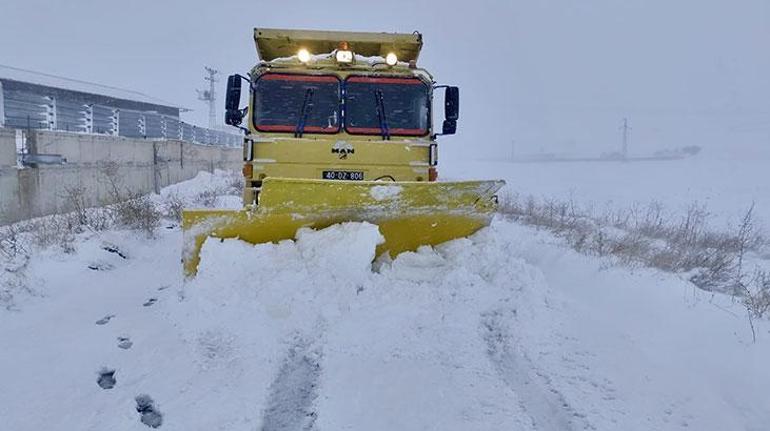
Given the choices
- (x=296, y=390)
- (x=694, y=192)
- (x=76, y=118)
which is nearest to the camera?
(x=296, y=390)

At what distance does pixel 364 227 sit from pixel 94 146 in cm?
1039

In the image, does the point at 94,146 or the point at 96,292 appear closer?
the point at 96,292

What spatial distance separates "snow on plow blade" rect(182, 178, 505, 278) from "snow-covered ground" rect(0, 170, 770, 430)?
180 millimetres

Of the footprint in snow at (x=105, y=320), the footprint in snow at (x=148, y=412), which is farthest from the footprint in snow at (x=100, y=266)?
the footprint in snow at (x=148, y=412)

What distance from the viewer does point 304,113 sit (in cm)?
641

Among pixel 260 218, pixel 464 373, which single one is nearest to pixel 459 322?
pixel 464 373

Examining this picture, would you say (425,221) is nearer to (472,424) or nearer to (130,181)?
(472,424)

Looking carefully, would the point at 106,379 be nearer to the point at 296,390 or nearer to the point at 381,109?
the point at 296,390

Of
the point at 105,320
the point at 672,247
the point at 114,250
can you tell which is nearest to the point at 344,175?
the point at 105,320

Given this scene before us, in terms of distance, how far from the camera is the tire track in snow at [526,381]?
9.70ft

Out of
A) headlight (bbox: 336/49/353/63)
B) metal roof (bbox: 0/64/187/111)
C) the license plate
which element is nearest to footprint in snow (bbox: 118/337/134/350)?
the license plate

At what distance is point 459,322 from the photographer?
4.34 metres

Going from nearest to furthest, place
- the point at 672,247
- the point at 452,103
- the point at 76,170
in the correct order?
the point at 452,103, the point at 672,247, the point at 76,170

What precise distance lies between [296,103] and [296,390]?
407 centimetres
